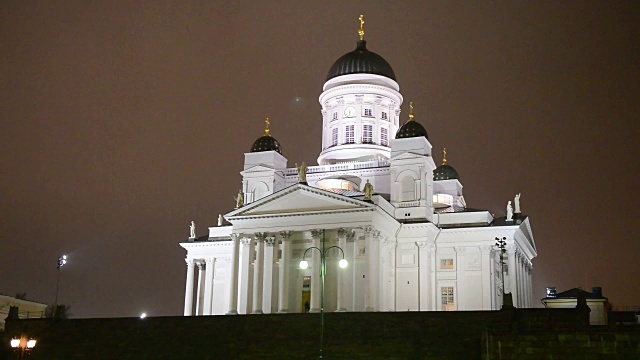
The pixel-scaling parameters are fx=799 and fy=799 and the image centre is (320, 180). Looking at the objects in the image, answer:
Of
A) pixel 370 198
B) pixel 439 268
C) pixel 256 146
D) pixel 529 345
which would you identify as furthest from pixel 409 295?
pixel 529 345

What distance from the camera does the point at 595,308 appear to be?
52.7 meters

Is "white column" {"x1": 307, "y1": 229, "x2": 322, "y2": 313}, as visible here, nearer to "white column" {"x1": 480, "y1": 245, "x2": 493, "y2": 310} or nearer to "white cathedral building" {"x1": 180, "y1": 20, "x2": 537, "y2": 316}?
"white cathedral building" {"x1": 180, "y1": 20, "x2": 537, "y2": 316}

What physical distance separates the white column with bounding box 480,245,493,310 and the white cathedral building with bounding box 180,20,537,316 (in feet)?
0.23

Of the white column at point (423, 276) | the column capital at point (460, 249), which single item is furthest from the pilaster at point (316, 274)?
the column capital at point (460, 249)

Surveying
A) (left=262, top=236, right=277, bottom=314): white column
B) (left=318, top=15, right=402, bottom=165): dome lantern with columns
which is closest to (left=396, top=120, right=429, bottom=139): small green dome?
(left=318, top=15, right=402, bottom=165): dome lantern with columns

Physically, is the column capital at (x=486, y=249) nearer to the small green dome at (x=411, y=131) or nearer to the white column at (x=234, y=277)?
the small green dome at (x=411, y=131)

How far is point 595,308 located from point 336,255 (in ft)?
57.2

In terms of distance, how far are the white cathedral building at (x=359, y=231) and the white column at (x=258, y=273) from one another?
71mm

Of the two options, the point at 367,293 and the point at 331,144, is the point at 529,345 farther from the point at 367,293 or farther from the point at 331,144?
the point at 331,144

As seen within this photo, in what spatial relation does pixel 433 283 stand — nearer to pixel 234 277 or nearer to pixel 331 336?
pixel 234 277

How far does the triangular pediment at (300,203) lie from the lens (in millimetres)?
51062

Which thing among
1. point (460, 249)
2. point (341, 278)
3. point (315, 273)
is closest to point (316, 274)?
point (315, 273)

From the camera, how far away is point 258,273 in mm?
52688

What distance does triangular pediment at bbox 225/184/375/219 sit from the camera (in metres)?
51.1
